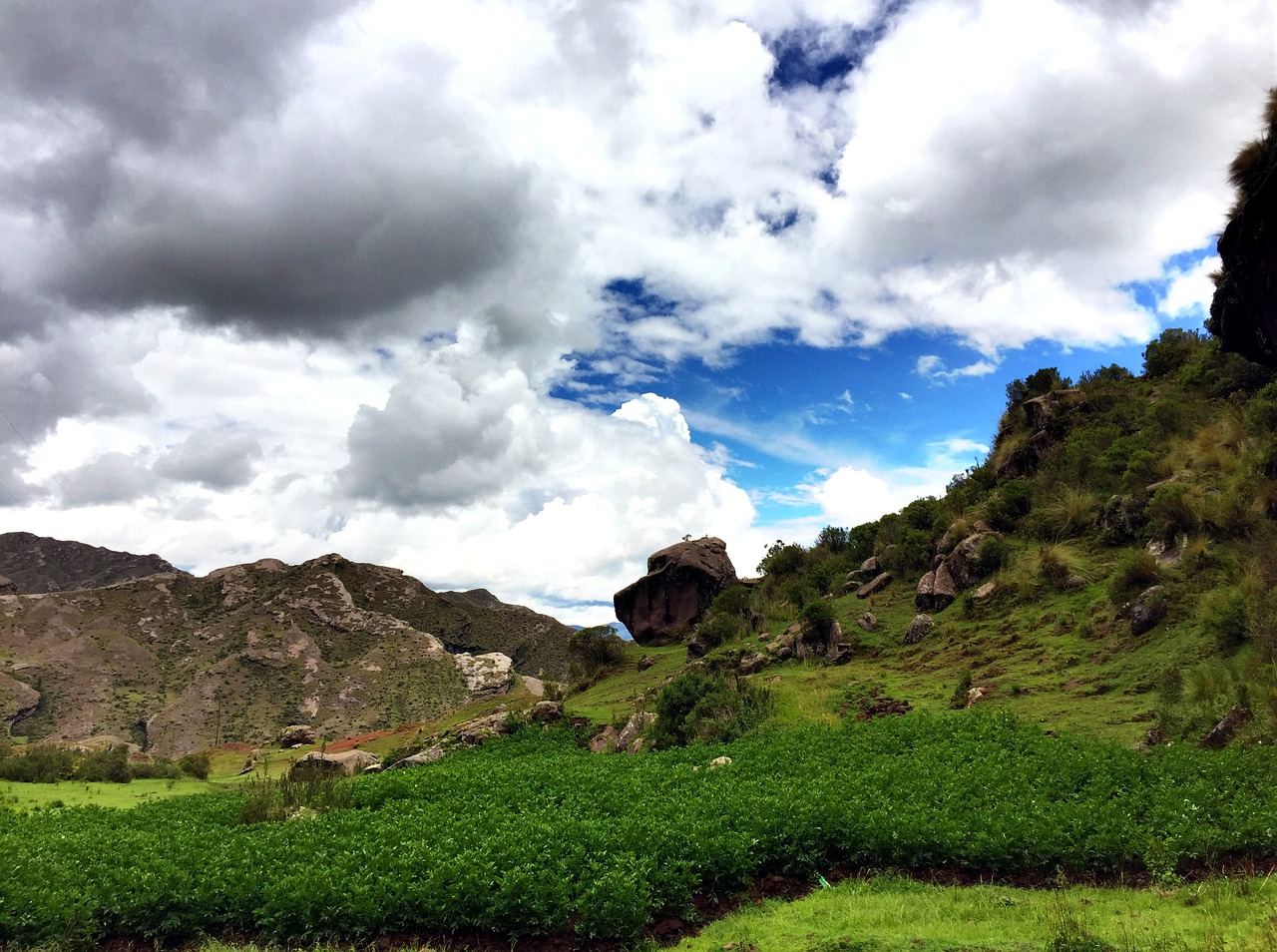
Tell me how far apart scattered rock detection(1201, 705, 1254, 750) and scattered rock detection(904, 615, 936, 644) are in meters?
12.3

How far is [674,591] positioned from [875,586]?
22492mm

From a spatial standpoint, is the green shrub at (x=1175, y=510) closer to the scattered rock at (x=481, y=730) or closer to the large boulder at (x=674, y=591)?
the scattered rock at (x=481, y=730)

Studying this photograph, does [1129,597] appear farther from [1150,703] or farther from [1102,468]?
[1102,468]

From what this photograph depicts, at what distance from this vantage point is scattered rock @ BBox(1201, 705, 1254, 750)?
1289cm

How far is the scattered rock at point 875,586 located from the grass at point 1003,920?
904 inches

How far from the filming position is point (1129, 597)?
19.7 meters

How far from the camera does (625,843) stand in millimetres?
10492

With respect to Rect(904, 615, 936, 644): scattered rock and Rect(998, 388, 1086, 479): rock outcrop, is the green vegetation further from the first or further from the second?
Rect(998, 388, 1086, 479): rock outcrop

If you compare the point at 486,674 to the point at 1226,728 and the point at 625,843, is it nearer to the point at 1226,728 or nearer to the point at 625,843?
the point at 625,843

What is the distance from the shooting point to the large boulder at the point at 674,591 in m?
51.7

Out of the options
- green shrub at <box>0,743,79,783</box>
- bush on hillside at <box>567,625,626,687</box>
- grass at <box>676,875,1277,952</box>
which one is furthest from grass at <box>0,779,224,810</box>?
bush on hillside at <box>567,625,626,687</box>

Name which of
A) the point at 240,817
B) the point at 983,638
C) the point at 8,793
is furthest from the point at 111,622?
the point at 983,638

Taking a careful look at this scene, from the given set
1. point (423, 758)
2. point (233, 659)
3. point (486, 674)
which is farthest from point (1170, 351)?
point (233, 659)

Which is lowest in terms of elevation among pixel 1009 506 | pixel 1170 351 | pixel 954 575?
pixel 954 575
